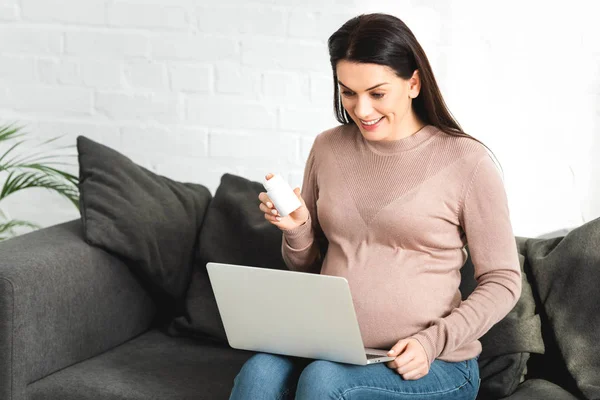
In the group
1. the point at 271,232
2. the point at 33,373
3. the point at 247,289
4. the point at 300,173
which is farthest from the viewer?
the point at 300,173

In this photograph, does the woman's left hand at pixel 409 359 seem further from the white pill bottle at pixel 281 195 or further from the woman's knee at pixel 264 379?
the white pill bottle at pixel 281 195

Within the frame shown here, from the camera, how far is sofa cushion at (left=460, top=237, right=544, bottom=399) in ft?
6.48

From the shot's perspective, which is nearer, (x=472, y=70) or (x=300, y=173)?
(x=472, y=70)

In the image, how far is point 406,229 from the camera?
1.82 metres

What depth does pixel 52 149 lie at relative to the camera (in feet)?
9.24

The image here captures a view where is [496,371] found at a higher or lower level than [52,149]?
lower

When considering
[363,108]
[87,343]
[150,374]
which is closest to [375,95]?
[363,108]

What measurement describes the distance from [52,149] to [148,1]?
1.89 feet

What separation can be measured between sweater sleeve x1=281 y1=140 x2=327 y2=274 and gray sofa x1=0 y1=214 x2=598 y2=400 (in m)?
0.31

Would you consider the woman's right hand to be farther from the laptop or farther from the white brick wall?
the white brick wall

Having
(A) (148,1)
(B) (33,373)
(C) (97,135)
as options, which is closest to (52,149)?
(C) (97,135)

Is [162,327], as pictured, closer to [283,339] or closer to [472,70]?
[283,339]

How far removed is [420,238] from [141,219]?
781mm

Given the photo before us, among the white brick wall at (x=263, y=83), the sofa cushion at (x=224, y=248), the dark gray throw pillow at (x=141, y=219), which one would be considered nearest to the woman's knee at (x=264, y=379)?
the sofa cushion at (x=224, y=248)
